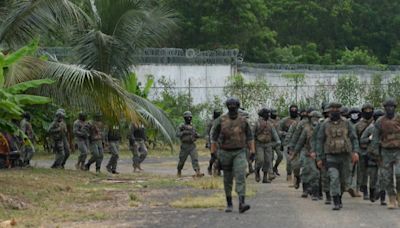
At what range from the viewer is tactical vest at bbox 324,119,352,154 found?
611 inches

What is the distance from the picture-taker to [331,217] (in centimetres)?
1395

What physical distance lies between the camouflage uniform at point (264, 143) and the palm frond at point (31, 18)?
5.16m

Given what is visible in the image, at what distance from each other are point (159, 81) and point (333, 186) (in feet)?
76.2

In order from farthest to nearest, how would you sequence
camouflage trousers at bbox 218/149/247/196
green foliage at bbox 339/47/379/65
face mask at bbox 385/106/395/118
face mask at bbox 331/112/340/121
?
green foliage at bbox 339/47/379/65, face mask at bbox 331/112/340/121, face mask at bbox 385/106/395/118, camouflage trousers at bbox 218/149/247/196

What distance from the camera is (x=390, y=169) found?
50.9ft

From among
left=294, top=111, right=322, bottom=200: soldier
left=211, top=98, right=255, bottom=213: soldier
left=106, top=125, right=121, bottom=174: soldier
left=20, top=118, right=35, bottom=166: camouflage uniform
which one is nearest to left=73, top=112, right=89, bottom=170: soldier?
left=106, top=125, right=121, bottom=174: soldier

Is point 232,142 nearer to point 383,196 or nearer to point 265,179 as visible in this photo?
point 383,196

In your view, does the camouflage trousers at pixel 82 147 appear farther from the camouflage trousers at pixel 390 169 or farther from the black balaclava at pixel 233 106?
the camouflage trousers at pixel 390 169

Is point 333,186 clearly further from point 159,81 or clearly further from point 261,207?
point 159,81

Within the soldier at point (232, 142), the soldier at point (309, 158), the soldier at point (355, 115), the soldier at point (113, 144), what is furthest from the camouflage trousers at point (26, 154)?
the soldier at point (232, 142)

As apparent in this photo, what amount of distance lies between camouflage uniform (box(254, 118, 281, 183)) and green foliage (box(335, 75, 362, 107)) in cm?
1768

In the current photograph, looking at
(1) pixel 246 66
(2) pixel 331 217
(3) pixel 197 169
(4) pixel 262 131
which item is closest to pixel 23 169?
(3) pixel 197 169

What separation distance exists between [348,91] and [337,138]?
23771 mm

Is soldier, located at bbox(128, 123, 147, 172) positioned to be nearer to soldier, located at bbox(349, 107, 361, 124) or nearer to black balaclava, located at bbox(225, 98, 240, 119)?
soldier, located at bbox(349, 107, 361, 124)
